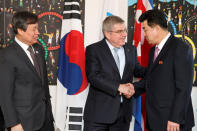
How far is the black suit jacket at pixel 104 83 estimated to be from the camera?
7.04ft

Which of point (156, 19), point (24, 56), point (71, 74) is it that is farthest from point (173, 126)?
point (71, 74)

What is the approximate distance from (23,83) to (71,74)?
3.09 feet

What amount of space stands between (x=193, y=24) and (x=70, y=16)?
5.22 feet

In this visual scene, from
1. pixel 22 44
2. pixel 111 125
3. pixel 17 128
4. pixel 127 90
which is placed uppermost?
pixel 22 44

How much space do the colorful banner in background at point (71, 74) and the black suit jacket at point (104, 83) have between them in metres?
0.46

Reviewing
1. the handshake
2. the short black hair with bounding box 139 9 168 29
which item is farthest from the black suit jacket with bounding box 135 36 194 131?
the handshake

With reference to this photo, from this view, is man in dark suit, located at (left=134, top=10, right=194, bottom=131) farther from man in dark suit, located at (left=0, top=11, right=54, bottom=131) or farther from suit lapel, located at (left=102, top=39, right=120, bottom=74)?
man in dark suit, located at (left=0, top=11, right=54, bottom=131)

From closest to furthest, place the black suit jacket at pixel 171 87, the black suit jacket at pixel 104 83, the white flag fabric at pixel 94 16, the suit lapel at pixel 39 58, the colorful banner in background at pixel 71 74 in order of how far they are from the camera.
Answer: the black suit jacket at pixel 171 87
the suit lapel at pixel 39 58
the black suit jacket at pixel 104 83
the colorful banner in background at pixel 71 74
the white flag fabric at pixel 94 16

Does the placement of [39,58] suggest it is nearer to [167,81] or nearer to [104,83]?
[104,83]

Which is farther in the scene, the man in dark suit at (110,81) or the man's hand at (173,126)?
the man in dark suit at (110,81)

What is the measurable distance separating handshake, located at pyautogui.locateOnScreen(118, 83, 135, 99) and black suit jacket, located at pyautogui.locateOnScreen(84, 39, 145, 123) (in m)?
0.04

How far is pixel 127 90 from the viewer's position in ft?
7.08

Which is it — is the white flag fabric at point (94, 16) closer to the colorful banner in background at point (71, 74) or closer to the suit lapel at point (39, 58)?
the colorful banner in background at point (71, 74)

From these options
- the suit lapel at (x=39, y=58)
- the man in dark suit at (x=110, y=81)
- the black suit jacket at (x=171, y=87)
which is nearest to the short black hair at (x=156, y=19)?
the black suit jacket at (x=171, y=87)
